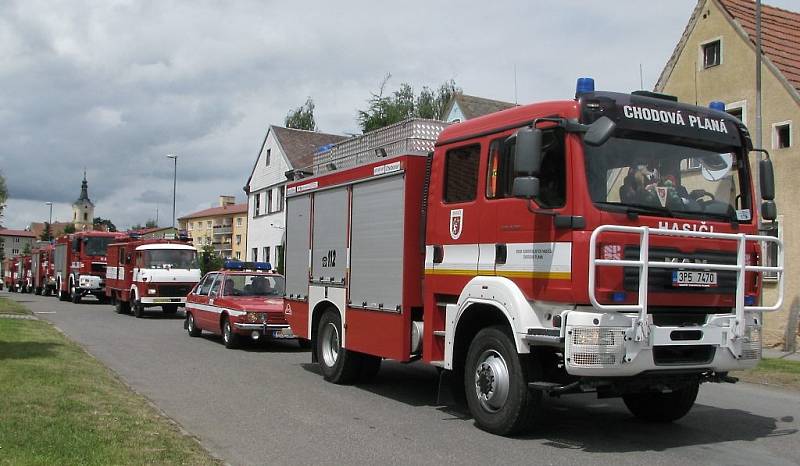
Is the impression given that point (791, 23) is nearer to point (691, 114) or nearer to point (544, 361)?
point (691, 114)

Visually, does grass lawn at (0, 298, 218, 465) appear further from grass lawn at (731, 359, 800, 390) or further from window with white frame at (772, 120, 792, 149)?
window with white frame at (772, 120, 792, 149)

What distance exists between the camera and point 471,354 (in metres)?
8.00

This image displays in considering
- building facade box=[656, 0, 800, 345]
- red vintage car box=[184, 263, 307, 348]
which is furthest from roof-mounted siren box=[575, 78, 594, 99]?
building facade box=[656, 0, 800, 345]

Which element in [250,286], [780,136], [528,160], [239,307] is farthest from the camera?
[780,136]

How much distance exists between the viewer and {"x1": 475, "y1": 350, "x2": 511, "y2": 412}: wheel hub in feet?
24.8

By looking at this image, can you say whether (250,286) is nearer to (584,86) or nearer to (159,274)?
(159,274)

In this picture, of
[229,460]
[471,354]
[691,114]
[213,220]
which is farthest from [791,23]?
[213,220]

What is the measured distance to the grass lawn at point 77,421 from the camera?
6.31 meters

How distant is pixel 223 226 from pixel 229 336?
84210mm

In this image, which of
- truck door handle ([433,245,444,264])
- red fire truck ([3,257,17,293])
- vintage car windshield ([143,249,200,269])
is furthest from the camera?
red fire truck ([3,257,17,293])

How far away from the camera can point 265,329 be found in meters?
15.3

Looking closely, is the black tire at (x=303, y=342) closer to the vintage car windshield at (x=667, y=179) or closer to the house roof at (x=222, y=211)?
the vintage car windshield at (x=667, y=179)

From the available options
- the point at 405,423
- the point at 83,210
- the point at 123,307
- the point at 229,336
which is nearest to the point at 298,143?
the point at 123,307

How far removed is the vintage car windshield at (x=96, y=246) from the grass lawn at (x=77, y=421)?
22.7 meters
